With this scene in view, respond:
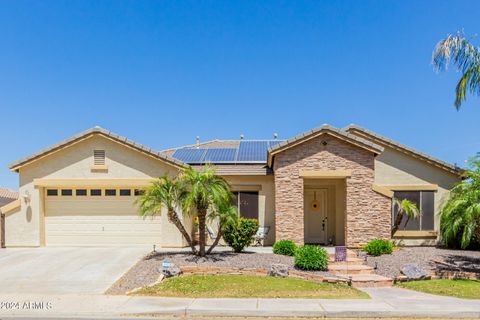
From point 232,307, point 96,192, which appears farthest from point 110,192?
point 232,307

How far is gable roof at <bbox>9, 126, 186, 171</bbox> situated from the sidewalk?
7.96 m

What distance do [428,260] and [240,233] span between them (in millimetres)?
7010

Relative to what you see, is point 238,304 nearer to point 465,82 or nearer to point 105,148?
point 105,148

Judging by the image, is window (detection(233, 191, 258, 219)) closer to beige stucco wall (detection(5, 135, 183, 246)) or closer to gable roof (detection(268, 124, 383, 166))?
gable roof (detection(268, 124, 383, 166))

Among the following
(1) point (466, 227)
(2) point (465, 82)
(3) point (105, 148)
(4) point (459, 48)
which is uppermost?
(4) point (459, 48)

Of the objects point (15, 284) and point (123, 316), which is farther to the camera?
point (15, 284)

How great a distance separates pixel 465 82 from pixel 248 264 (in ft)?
36.3

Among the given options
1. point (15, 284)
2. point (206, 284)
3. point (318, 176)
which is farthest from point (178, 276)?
point (318, 176)

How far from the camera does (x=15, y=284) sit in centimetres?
1025

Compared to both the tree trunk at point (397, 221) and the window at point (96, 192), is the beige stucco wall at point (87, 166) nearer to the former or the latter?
the window at point (96, 192)

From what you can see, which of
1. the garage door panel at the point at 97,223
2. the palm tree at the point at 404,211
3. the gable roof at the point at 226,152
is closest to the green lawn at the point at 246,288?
the garage door panel at the point at 97,223

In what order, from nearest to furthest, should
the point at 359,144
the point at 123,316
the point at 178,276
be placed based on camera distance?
the point at 123,316 → the point at 178,276 → the point at 359,144

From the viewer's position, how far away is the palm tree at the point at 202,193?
12.6m

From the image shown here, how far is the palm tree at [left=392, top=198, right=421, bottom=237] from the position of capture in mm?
16119
